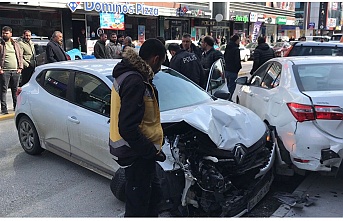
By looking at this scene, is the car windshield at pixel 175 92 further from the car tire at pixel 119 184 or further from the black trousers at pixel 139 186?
the black trousers at pixel 139 186

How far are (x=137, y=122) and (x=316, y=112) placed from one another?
223cm

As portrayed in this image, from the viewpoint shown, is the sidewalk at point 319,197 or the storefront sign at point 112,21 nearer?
the sidewalk at point 319,197

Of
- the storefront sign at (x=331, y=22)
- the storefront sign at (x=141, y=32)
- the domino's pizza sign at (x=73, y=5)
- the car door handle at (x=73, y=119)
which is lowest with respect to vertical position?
the car door handle at (x=73, y=119)

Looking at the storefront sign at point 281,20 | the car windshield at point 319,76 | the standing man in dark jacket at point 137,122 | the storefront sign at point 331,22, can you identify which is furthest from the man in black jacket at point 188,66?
the storefront sign at point 331,22

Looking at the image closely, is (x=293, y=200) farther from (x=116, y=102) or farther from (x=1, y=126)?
(x=1, y=126)

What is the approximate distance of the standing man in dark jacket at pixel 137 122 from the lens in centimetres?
249

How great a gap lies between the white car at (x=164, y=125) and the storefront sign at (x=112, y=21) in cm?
1633

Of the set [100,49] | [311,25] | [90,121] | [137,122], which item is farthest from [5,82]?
[311,25]

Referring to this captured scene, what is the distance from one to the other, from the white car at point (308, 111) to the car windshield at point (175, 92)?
933 millimetres

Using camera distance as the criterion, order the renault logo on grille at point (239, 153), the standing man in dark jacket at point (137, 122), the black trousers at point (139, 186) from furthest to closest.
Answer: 1. the renault logo on grille at point (239, 153)
2. the black trousers at point (139, 186)
3. the standing man in dark jacket at point (137, 122)

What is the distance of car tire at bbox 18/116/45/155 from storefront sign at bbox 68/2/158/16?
14.4 metres

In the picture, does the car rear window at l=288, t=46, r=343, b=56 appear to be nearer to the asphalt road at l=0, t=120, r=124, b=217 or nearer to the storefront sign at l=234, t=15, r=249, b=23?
the asphalt road at l=0, t=120, r=124, b=217

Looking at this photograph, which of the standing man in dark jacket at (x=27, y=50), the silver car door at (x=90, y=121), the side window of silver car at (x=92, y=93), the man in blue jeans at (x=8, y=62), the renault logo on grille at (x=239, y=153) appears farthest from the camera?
the standing man in dark jacket at (x=27, y=50)

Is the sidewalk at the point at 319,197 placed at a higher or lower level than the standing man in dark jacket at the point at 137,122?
lower
